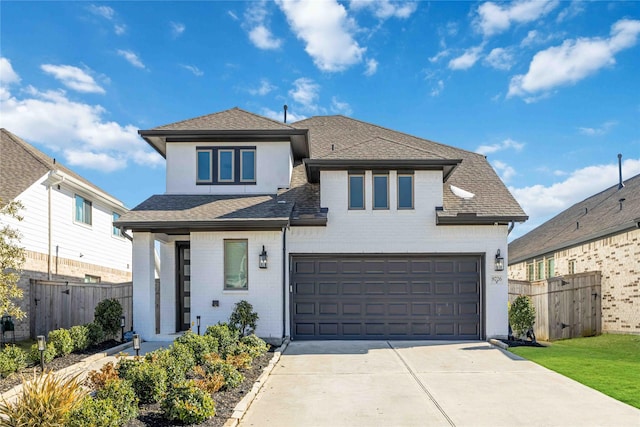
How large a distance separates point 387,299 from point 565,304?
583 cm

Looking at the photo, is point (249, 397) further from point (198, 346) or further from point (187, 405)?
point (198, 346)

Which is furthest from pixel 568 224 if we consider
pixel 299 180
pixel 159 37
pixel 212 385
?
pixel 212 385

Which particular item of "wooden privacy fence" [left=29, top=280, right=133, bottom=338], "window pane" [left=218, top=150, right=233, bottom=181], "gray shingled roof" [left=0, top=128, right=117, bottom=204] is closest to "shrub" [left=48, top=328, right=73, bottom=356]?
"wooden privacy fence" [left=29, top=280, right=133, bottom=338]

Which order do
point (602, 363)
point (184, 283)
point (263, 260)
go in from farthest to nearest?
point (184, 283) < point (263, 260) < point (602, 363)

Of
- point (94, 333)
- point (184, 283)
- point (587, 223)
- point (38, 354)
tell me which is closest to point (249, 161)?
point (184, 283)

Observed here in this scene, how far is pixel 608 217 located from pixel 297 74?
458 inches

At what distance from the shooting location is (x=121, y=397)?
6.39 m

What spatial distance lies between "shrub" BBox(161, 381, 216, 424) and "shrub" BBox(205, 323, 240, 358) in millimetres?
3758

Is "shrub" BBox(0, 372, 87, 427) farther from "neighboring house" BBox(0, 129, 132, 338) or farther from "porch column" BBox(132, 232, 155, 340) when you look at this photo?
"neighboring house" BBox(0, 129, 132, 338)

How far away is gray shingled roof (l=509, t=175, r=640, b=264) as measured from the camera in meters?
17.3

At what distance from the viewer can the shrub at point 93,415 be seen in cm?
565

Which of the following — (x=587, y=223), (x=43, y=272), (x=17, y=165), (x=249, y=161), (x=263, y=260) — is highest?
(x=17, y=165)

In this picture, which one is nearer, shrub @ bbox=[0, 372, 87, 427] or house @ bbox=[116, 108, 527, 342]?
shrub @ bbox=[0, 372, 87, 427]

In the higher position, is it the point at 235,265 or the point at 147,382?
the point at 235,265
